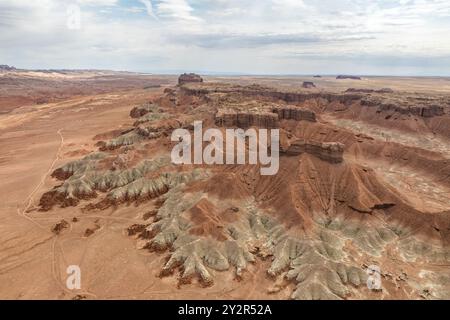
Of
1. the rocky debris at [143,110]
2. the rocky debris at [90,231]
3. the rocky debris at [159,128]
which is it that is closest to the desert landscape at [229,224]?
the rocky debris at [90,231]

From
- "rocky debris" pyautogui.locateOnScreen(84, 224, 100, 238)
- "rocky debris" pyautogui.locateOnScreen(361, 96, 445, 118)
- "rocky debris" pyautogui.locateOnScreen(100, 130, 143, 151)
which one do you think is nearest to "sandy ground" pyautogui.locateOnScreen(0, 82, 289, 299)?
"rocky debris" pyautogui.locateOnScreen(84, 224, 100, 238)

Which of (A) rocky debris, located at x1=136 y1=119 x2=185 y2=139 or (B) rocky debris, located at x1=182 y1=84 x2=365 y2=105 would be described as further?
(B) rocky debris, located at x1=182 y1=84 x2=365 y2=105

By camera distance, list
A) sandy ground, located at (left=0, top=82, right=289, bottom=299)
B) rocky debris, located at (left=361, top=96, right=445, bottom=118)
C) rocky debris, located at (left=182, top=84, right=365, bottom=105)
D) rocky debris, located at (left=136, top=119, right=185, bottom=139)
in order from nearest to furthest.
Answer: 1. sandy ground, located at (left=0, top=82, right=289, bottom=299)
2. rocky debris, located at (left=136, top=119, right=185, bottom=139)
3. rocky debris, located at (left=361, top=96, right=445, bottom=118)
4. rocky debris, located at (left=182, top=84, right=365, bottom=105)

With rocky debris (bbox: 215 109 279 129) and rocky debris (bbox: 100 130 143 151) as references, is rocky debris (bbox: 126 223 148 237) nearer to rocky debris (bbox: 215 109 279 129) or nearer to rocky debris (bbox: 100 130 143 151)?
rocky debris (bbox: 215 109 279 129)

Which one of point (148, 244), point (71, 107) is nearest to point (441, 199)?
point (148, 244)

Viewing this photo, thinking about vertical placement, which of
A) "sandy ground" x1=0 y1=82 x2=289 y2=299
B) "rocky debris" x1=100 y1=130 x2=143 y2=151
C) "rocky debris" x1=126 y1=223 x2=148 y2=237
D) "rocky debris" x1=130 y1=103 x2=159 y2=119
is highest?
"rocky debris" x1=130 y1=103 x2=159 y2=119

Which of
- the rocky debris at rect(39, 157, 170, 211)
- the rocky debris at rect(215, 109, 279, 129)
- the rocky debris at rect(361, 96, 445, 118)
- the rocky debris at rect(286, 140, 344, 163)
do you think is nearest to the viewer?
the rocky debris at rect(286, 140, 344, 163)

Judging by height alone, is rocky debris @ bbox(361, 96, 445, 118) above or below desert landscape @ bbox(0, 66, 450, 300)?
above
